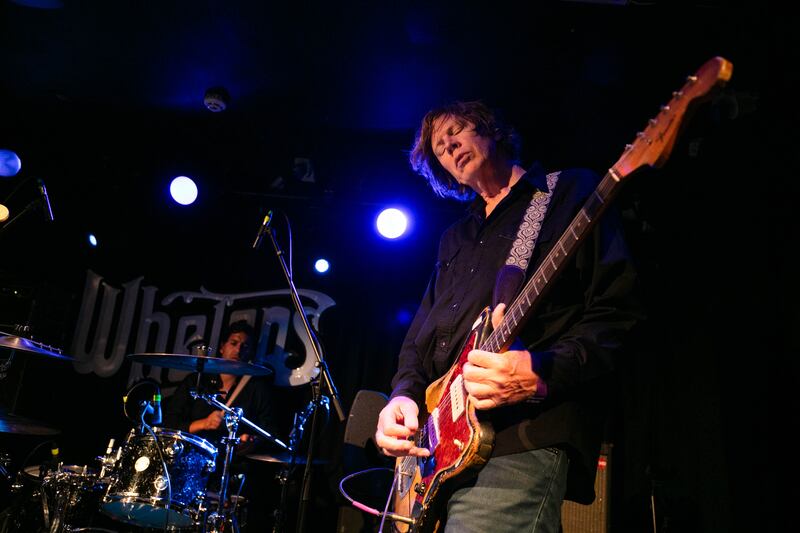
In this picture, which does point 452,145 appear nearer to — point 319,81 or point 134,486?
point 319,81

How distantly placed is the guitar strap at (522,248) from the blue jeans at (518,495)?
1.71 feet

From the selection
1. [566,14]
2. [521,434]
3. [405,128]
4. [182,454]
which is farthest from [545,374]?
[405,128]

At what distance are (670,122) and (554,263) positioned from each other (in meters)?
0.48

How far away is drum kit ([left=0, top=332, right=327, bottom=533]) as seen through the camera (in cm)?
452

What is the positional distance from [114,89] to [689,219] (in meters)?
5.67

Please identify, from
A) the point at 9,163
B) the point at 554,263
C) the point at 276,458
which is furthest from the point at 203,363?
the point at 554,263

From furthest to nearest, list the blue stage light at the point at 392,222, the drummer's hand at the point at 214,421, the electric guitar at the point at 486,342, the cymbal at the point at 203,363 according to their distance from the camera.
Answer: the blue stage light at the point at 392,222 < the drummer's hand at the point at 214,421 < the cymbal at the point at 203,363 < the electric guitar at the point at 486,342

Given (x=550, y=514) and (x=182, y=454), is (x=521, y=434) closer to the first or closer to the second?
(x=550, y=514)

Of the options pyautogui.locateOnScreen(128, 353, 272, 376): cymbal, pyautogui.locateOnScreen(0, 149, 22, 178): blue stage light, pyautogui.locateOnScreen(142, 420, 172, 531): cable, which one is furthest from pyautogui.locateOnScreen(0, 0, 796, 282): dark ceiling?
pyautogui.locateOnScreen(142, 420, 172, 531): cable

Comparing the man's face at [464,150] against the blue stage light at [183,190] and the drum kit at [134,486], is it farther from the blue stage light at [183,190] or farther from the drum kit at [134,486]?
the blue stage light at [183,190]

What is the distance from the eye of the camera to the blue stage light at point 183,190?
256 inches

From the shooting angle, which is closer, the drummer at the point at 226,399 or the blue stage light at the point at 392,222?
the drummer at the point at 226,399

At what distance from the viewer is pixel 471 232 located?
2703 mm

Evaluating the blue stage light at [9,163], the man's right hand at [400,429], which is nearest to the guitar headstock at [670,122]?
the man's right hand at [400,429]
